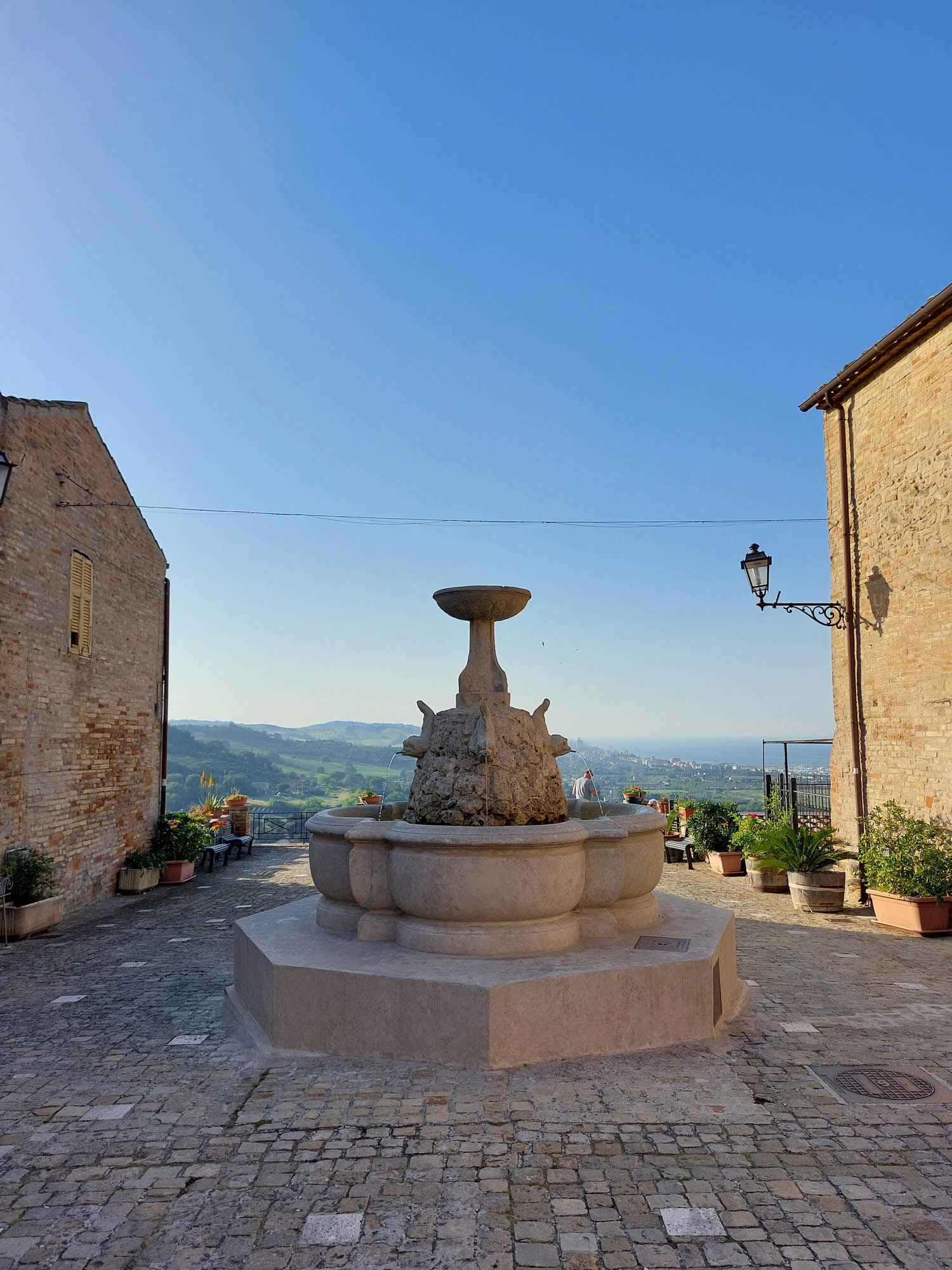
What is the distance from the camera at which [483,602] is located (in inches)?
266

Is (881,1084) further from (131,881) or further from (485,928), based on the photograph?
(131,881)

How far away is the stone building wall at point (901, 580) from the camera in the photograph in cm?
943

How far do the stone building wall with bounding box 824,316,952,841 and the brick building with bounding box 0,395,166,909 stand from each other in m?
10.5

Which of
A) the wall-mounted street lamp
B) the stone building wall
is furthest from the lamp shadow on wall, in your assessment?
the wall-mounted street lamp

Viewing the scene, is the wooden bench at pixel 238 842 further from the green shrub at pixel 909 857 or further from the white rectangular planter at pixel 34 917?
the green shrub at pixel 909 857

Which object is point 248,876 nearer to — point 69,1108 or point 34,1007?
point 34,1007

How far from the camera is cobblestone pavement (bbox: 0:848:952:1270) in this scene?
3004mm

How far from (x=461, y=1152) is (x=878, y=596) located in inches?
363

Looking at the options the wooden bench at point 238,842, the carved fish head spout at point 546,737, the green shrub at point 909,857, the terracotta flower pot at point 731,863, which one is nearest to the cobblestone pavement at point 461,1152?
the carved fish head spout at point 546,737

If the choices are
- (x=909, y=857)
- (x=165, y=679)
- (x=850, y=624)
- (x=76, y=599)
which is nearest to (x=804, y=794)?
(x=850, y=624)

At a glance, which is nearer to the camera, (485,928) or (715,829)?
(485,928)

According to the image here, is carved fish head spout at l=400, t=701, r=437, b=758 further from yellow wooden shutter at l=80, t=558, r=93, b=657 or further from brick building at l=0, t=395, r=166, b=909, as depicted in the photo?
yellow wooden shutter at l=80, t=558, r=93, b=657

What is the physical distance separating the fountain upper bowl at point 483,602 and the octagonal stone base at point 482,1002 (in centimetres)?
268

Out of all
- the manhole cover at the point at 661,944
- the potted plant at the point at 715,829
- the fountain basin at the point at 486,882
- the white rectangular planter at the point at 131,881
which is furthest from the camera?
the potted plant at the point at 715,829
